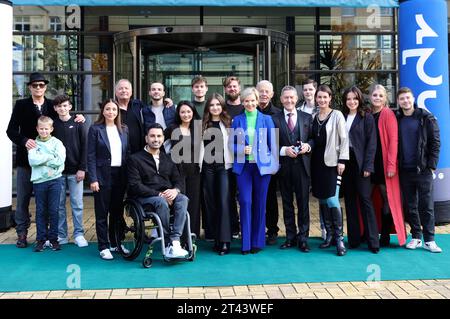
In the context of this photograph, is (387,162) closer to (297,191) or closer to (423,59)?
(297,191)

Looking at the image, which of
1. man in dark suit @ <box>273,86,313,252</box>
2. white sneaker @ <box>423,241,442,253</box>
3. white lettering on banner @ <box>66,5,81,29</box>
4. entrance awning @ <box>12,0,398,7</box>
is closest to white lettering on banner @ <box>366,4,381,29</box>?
entrance awning @ <box>12,0,398,7</box>

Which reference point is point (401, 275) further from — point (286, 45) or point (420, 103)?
point (286, 45)

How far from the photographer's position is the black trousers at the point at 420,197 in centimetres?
548

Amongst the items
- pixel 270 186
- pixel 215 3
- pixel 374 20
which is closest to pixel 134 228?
pixel 270 186

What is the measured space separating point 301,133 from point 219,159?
85cm

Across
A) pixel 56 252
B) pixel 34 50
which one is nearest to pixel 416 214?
pixel 56 252

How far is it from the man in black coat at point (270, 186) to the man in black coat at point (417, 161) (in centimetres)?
128

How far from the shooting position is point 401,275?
457 cm

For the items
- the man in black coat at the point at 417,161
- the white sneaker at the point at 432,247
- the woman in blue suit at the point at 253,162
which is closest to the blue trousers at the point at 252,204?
the woman in blue suit at the point at 253,162

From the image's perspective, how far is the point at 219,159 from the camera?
214 inches

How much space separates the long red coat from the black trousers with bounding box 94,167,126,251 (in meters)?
2.61
